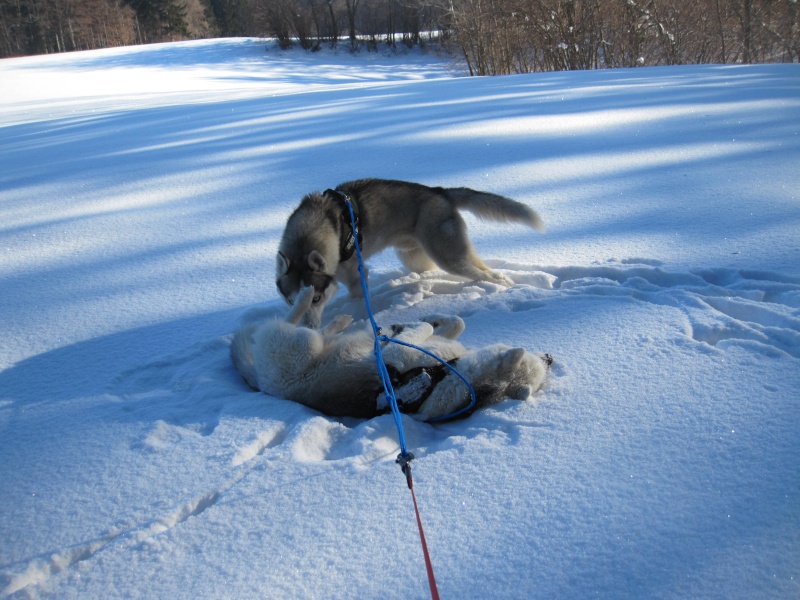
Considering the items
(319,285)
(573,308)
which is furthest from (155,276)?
(573,308)

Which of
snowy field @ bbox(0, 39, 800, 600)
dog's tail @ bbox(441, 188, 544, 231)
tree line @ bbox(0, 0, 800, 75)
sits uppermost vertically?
tree line @ bbox(0, 0, 800, 75)

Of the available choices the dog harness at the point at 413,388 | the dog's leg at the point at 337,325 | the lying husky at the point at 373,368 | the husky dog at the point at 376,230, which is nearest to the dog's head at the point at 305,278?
the husky dog at the point at 376,230

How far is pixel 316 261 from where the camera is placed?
3.59m

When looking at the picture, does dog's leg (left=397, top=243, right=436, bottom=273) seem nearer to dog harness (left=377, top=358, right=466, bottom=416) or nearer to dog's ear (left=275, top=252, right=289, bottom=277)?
dog's ear (left=275, top=252, right=289, bottom=277)

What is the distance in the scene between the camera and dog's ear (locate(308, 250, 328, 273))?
3.56 metres

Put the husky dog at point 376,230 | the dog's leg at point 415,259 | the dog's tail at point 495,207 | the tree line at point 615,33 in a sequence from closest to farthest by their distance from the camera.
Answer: the husky dog at point 376,230, the dog's tail at point 495,207, the dog's leg at point 415,259, the tree line at point 615,33

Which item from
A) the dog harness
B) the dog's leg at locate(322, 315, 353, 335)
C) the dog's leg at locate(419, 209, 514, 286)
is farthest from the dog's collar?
the dog harness

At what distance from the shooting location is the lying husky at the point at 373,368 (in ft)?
8.21

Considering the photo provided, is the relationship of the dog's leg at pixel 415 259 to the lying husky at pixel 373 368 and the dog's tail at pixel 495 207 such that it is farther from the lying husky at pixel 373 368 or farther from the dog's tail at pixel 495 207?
the lying husky at pixel 373 368

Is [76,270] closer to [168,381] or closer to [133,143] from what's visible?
[168,381]

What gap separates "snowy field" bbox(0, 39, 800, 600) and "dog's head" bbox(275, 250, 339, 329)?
0.79 feet

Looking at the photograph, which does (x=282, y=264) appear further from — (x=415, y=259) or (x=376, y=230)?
(x=415, y=259)

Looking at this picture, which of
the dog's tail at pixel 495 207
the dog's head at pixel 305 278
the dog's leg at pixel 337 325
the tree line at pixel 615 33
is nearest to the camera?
the dog's leg at pixel 337 325

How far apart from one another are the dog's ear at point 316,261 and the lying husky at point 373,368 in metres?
0.67
